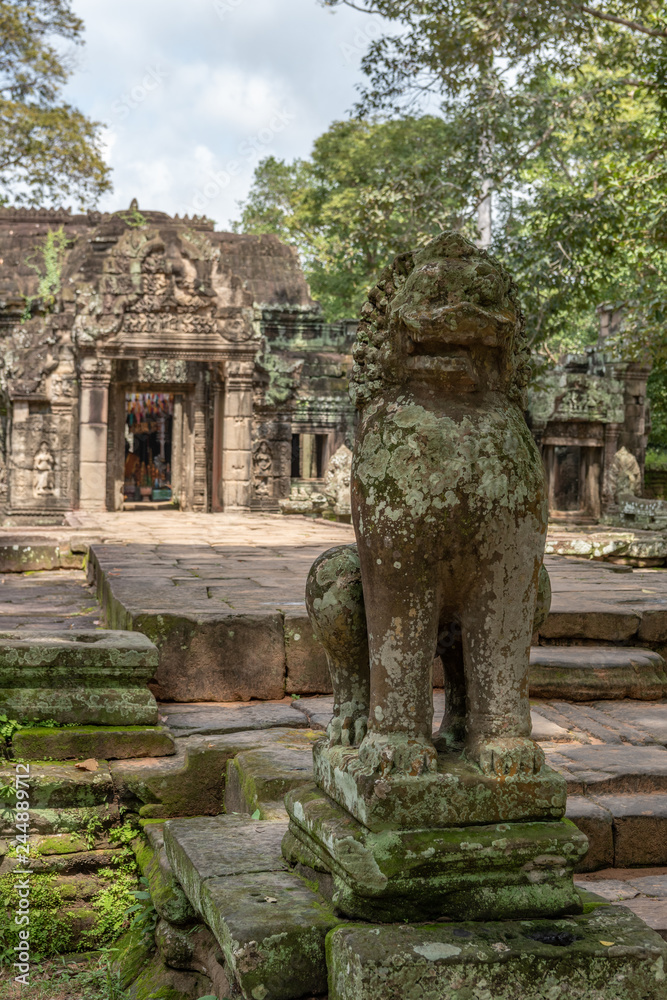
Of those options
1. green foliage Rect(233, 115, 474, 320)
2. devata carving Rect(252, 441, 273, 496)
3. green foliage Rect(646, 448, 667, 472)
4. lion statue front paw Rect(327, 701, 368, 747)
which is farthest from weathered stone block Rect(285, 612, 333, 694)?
green foliage Rect(646, 448, 667, 472)

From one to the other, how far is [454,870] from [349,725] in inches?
18.3

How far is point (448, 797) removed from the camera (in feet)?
7.07

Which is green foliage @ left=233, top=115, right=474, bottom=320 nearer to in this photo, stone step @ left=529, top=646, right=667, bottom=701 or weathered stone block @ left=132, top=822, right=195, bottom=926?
stone step @ left=529, top=646, right=667, bottom=701

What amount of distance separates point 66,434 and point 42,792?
47.6 feet

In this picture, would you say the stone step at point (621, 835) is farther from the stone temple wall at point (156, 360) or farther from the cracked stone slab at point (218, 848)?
the stone temple wall at point (156, 360)

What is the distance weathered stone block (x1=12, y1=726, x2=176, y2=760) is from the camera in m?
3.58

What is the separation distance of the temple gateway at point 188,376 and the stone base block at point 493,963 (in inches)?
466

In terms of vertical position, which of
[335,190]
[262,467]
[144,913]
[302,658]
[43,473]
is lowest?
[144,913]

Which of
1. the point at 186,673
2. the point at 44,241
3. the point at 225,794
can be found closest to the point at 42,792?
the point at 225,794

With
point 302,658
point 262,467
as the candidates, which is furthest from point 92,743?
point 262,467

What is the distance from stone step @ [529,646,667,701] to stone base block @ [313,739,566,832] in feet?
7.33

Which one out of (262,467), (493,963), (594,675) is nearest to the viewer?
(493,963)

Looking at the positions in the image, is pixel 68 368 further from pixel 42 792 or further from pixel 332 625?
pixel 332 625

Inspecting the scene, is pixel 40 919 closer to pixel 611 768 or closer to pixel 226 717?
pixel 226 717
